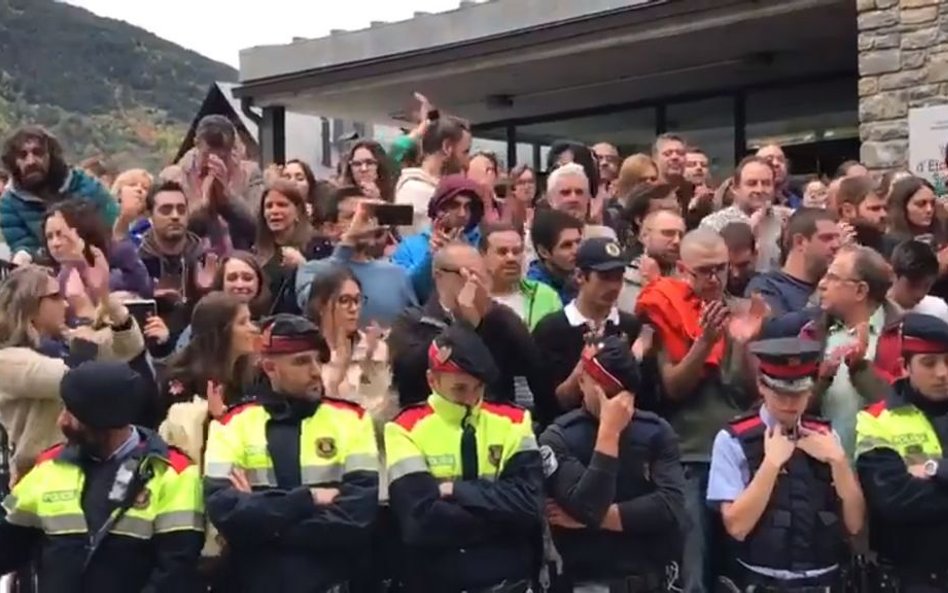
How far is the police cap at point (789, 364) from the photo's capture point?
4.47m

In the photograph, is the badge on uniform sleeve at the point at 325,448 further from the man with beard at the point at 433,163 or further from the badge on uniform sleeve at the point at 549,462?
the man with beard at the point at 433,163

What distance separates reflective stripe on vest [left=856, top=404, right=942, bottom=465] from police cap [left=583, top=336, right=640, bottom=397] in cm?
83

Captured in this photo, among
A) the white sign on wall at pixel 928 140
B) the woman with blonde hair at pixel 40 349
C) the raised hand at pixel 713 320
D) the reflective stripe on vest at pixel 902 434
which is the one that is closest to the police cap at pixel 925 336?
the reflective stripe on vest at pixel 902 434

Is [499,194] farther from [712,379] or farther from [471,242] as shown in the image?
[712,379]

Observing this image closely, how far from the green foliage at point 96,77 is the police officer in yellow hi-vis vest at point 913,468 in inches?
922

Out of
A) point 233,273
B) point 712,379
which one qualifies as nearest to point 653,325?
point 712,379

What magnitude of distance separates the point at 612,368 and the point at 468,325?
2.25ft

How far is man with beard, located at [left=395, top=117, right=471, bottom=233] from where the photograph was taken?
696cm

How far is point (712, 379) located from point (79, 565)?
246cm

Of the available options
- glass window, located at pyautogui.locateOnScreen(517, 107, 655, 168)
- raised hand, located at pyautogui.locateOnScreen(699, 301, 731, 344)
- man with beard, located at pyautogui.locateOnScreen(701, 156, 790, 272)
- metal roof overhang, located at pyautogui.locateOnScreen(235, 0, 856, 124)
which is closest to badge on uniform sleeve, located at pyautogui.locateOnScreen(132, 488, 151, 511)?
raised hand, located at pyautogui.locateOnScreen(699, 301, 731, 344)

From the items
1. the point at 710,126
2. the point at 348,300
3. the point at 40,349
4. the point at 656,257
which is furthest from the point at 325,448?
the point at 710,126

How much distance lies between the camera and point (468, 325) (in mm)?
5070

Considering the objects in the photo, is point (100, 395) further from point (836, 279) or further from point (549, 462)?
point (836, 279)

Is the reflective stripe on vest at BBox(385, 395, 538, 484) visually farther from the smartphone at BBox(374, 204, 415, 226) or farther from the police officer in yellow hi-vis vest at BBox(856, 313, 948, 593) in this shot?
the smartphone at BBox(374, 204, 415, 226)
